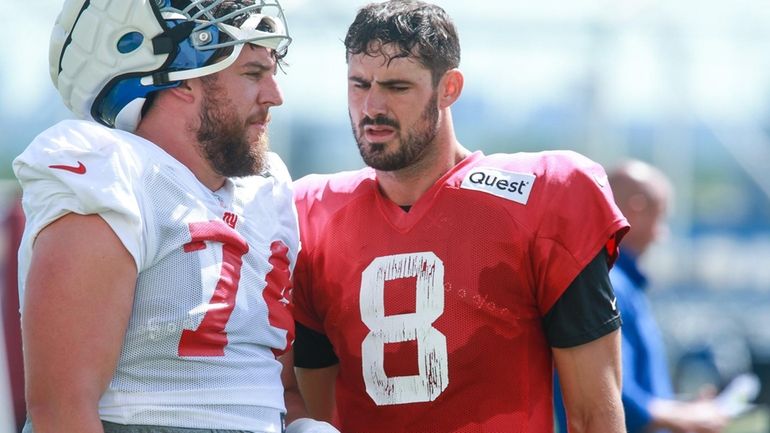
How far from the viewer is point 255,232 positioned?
108 inches

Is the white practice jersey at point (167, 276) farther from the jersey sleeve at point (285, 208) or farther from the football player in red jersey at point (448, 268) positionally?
the football player in red jersey at point (448, 268)

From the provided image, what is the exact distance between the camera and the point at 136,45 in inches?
105

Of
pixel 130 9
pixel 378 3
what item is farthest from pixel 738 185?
pixel 130 9

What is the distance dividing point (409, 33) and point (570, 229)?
0.65 m

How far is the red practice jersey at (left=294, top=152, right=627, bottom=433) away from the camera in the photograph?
2949 millimetres

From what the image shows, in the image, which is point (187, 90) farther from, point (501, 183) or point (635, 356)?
point (635, 356)

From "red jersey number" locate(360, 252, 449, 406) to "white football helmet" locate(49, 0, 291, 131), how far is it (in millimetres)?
687

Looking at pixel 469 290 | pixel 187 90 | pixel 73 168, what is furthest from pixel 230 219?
pixel 469 290

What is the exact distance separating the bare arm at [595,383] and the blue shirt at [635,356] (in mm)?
1614

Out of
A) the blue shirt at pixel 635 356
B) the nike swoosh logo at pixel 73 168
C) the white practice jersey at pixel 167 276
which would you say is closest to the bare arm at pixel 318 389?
the white practice jersey at pixel 167 276

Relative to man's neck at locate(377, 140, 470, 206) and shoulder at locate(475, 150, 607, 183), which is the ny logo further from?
shoulder at locate(475, 150, 607, 183)

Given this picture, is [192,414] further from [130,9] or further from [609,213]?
[609,213]

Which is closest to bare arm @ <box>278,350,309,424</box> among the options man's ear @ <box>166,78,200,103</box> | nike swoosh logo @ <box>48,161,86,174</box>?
man's ear @ <box>166,78,200,103</box>

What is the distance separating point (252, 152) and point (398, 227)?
492mm
